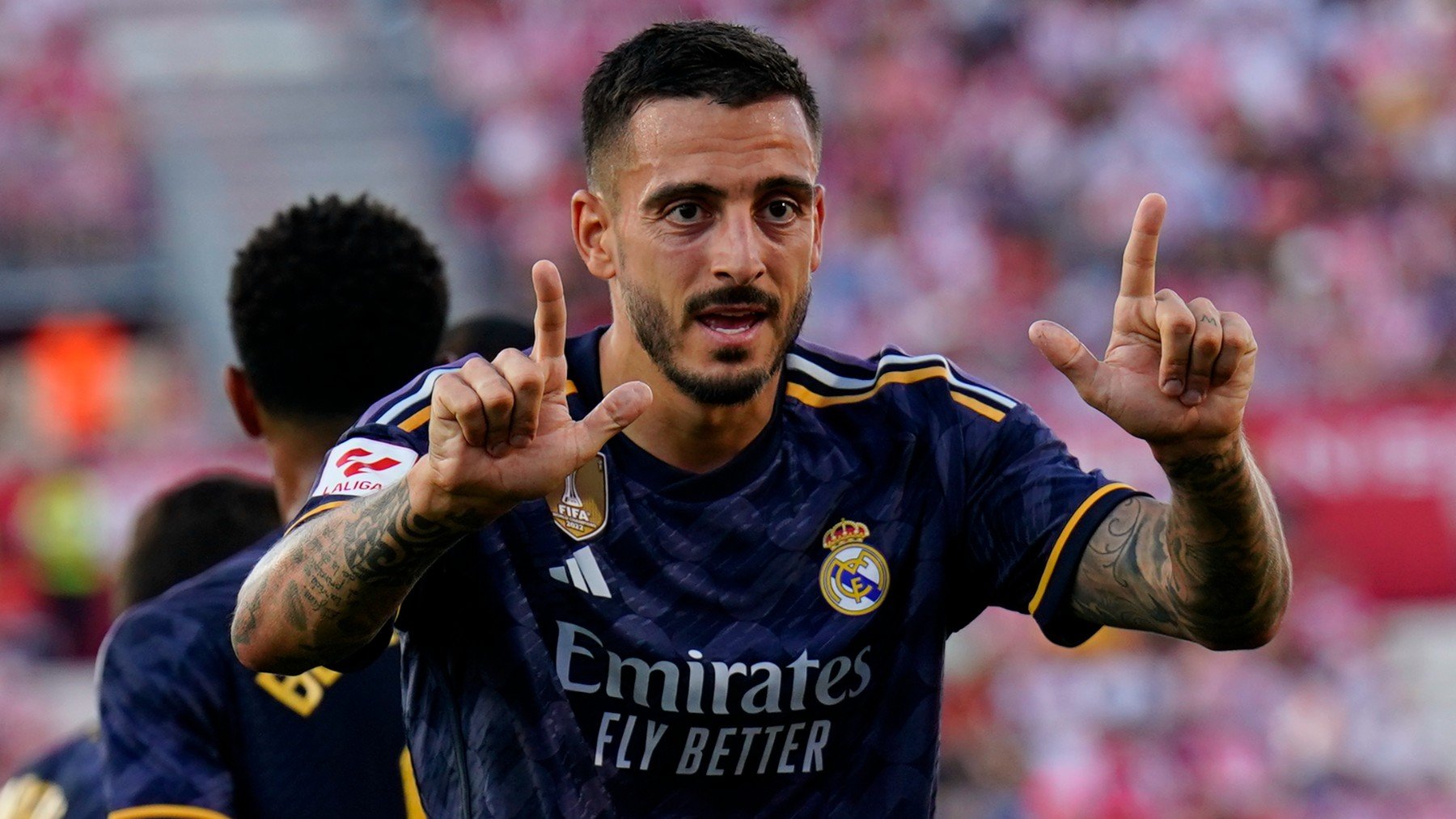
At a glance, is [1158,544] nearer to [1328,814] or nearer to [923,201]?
[1328,814]

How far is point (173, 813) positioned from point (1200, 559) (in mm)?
1703

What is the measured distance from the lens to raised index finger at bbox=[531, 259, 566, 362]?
266 centimetres

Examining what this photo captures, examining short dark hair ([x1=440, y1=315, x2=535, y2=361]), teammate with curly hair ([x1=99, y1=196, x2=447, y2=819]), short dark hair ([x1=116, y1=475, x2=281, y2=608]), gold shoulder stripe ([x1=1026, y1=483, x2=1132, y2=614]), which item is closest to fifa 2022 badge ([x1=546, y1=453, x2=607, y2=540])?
teammate with curly hair ([x1=99, y1=196, x2=447, y2=819])

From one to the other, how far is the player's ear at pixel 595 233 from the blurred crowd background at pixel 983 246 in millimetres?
8010

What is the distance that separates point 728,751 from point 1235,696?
9008 millimetres

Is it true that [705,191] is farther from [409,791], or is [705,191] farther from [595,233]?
[409,791]

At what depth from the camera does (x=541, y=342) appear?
2.69 m

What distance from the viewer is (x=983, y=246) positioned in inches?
566

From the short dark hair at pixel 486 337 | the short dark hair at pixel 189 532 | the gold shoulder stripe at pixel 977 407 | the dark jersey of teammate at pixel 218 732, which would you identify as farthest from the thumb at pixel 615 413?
the short dark hair at pixel 486 337

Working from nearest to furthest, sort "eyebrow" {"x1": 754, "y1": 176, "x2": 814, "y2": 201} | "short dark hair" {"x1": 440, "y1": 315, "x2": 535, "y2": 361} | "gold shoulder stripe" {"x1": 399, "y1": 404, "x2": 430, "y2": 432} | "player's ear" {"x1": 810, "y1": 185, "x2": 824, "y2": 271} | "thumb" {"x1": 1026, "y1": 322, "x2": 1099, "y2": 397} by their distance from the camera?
1. "thumb" {"x1": 1026, "y1": 322, "x2": 1099, "y2": 397}
2. "gold shoulder stripe" {"x1": 399, "y1": 404, "x2": 430, "y2": 432}
3. "eyebrow" {"x1": 754, "y1": 176, "x2": 814, "y2": 201}
4. "player's ear" {"x1": 810, "y1": 185, "x2": 824, "y2": 271}
5. "short dark hair" {"x1": 440, "y1": 315, "x2": 535, "y2": 361}

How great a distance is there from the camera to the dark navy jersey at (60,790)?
3758mm

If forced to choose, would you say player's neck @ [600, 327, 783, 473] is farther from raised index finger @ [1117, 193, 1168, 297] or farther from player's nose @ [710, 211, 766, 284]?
raised index finger @ [1117, 193, 1168, 297]

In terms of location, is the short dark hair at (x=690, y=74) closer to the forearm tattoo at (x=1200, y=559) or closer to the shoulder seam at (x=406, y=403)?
the shoulder seam at (x=406, y=403)

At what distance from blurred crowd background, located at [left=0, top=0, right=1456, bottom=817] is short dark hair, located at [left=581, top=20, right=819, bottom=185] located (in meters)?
8.16
